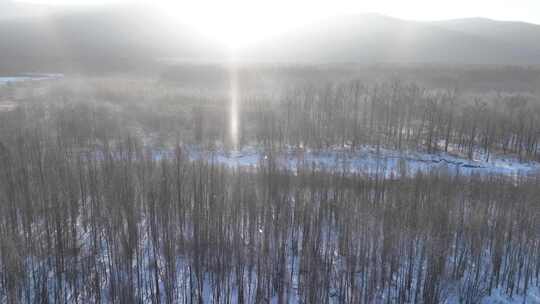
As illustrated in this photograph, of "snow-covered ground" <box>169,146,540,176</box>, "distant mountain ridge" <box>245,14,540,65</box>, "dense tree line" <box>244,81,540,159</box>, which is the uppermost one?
"distant mountain ridge" <box>245,14,540,65</box>

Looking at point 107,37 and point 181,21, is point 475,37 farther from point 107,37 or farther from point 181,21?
point 107,37

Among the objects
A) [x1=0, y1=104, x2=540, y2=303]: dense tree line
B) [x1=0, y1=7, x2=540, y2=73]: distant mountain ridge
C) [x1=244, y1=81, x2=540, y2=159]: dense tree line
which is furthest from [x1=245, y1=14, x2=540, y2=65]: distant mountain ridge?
[x1=0, y1=104, x2=540, y2=303]: dense tree line

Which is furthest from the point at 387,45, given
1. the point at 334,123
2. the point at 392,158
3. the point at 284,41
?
the point at 392,158

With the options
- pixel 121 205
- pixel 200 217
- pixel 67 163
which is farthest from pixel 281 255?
pixel 67 163

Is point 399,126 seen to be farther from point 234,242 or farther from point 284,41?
point 284,41

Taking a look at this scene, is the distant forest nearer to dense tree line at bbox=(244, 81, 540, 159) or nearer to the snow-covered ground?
the snow-covered ground

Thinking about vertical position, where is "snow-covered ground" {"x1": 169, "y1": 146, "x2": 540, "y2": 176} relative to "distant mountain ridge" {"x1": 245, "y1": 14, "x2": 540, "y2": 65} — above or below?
below
